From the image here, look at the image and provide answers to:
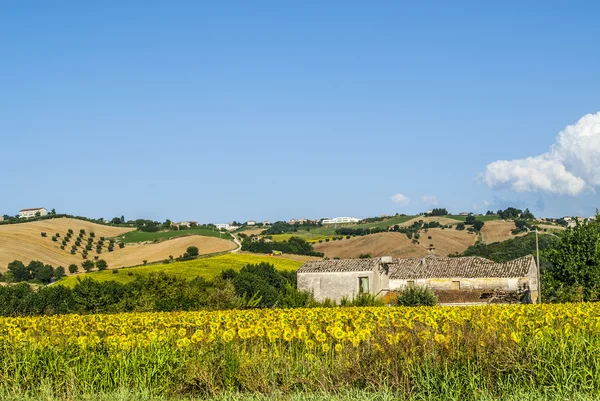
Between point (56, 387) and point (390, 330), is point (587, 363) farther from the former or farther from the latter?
point (56, 387)

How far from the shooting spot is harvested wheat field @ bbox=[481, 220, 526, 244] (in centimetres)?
14938

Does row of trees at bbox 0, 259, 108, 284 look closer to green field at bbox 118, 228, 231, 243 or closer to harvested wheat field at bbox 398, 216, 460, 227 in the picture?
green field at bbox 118, 228, 231, 243

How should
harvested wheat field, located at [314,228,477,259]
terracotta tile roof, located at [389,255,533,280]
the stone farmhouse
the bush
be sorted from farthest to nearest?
harvested wheat field, located at [314,228,477,259] → terracotta tile roof, located at [389,255,533,280] → the stone farmhouse → the bush

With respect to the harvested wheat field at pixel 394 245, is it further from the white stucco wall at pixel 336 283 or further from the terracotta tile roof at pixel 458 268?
the white stucco wall at pixel 336 283

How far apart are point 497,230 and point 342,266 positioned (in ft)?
330

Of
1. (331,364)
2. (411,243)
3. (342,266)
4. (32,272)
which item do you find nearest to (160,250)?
(32,272)

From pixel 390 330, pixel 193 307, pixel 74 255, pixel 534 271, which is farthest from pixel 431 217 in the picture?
pixel 390 330

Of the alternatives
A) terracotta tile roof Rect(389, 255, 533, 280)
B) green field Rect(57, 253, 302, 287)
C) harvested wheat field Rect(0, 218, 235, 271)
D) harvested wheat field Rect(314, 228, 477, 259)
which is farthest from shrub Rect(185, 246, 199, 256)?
terracotta tile roof Rect(389, 255, 533, 280)

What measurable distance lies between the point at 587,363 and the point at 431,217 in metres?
189

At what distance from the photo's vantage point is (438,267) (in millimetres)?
65062

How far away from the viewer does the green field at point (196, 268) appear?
286ft

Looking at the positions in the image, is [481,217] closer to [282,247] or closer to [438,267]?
[282,247]

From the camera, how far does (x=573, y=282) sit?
5394 centimetres

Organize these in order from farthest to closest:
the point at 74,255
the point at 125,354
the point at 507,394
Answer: the point at 74,255 → the point at 125,354 → the point at 507,394
